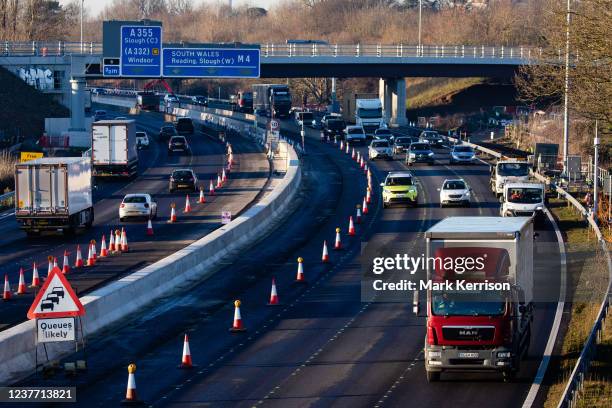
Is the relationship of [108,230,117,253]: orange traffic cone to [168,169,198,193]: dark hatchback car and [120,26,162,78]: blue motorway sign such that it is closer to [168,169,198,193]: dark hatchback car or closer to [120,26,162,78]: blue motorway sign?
[168,169,198,193]: dark hatchback car

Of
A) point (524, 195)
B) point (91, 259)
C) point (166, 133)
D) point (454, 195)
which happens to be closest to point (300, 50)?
point (166, 133)

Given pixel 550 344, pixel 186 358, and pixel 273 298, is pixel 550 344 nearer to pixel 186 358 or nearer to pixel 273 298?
pixel 186 358

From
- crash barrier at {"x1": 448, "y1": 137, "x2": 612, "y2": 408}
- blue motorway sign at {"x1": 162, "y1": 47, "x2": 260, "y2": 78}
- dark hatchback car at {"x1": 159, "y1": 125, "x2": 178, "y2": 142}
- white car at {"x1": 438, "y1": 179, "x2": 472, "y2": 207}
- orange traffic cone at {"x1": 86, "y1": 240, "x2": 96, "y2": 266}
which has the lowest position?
orange traffic cone at {"x1": 86, "y1": 240, "x2": 96, "y2": 266}

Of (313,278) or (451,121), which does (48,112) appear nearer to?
(451,121)

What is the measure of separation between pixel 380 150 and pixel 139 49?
59.7ft

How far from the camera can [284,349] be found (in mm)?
27000

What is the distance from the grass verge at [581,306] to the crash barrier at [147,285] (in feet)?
33.9

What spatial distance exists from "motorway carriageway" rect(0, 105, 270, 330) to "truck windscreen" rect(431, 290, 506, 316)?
458 inches

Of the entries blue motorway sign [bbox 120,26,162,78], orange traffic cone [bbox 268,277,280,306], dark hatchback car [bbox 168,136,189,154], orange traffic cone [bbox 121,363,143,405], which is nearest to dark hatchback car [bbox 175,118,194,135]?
dark hatchback car [bbox 168,136,189,154]

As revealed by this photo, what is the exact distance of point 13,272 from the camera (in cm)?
3922

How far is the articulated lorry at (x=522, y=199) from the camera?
4988 centimetres

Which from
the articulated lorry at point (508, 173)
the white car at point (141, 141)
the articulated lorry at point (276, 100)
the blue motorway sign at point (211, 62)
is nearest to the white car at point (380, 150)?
the blue motorway sign at point (211, 62)

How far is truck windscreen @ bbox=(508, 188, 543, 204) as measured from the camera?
50.3m

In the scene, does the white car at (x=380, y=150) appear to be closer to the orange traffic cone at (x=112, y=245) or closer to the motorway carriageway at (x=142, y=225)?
the motorway carriageway at (x=142, y=225)
